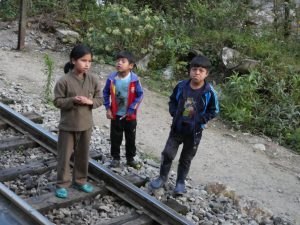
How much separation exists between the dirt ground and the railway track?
129cm

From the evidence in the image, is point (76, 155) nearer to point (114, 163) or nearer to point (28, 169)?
point (28, 169)

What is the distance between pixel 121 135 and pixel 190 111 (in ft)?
3.29

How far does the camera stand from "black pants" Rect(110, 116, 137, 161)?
5.40 meters

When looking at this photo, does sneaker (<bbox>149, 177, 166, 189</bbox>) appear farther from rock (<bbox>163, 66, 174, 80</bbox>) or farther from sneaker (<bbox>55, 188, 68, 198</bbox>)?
rock (<bbox>163, 66, 174, 80</bbox>)

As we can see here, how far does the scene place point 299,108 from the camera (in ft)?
28.8

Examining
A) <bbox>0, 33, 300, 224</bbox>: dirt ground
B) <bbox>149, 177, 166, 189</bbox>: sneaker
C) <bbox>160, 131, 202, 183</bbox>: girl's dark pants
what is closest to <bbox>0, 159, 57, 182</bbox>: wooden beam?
<bbox>149, 177, 166, 189</bbox>: sneaker

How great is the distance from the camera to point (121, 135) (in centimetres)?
550

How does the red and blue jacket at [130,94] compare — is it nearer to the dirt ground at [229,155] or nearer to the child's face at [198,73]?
the child's face at [198,73]

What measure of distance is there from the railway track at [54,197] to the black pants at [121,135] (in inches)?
11.2

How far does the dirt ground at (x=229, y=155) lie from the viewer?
6000 mm

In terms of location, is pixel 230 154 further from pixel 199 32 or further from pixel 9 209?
pixel 199 32

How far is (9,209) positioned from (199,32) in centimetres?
836

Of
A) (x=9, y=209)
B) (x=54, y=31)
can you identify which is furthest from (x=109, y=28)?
(x=9, y=209)

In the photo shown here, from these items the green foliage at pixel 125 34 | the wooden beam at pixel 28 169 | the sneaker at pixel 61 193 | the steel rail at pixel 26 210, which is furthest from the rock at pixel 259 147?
the steel rail at pixel 26 210
